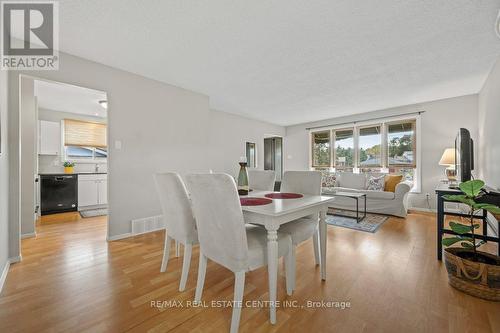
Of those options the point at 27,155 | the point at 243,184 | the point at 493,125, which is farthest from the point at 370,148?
the point at 27,155

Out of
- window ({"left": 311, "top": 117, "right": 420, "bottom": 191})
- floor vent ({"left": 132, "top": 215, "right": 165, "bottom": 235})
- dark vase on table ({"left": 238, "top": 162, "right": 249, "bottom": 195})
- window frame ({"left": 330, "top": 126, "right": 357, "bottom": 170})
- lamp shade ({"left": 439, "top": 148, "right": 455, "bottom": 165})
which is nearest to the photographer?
dark vase on table ({"left": 238, "top": 162, "right": 249, "bottom": 195})

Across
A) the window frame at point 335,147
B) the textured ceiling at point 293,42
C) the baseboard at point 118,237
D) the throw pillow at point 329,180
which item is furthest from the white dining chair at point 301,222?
the window frame at point 335,147

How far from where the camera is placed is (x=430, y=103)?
4.55 metres

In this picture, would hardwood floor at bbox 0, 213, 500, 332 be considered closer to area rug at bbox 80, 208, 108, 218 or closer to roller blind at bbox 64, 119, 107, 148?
area rug at bbox 80, 208, 108, 218

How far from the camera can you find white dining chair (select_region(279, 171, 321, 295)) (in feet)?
5.33

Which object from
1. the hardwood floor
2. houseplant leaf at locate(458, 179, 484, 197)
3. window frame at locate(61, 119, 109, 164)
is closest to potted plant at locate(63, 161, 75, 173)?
window frame at locate(61, 119, 109, 164)

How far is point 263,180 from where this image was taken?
8.79 feet

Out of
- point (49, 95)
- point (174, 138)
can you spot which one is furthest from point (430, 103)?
point (49, 95)

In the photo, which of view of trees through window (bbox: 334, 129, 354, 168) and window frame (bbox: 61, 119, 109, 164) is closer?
window frame (bbox: 61, 119, 109, 164)

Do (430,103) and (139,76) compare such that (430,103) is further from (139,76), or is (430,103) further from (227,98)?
(139,76)

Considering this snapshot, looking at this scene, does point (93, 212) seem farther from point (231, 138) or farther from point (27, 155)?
point (231, 138)

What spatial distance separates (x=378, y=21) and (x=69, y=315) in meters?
3.42

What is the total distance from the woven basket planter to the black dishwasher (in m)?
6.08

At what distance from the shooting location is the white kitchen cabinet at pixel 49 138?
14.7 ft
